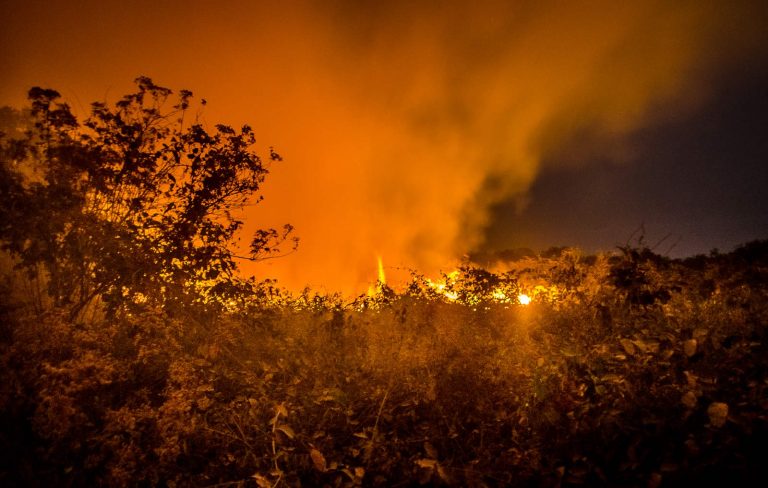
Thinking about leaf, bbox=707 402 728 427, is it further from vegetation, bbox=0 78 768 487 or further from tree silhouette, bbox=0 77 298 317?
tree silhouette, bbox=0 77 298 317

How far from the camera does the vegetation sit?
285cm

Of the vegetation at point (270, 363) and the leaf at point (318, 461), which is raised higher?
the vegetation at point (270, 363)

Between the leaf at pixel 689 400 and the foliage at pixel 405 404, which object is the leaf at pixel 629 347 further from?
the leaf at pixel 689 400

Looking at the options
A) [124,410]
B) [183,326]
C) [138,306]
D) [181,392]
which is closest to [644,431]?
[181,392]

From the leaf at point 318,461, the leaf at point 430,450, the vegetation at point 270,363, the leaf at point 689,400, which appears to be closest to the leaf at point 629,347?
the vegetation at point 270,363

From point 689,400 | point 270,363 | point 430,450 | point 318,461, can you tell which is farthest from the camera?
point 270,363

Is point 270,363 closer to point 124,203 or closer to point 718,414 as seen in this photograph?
point 124,203

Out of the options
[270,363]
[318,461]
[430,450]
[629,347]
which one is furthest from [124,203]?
[629,347]

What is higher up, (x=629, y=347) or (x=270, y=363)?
(x=270, y=363)

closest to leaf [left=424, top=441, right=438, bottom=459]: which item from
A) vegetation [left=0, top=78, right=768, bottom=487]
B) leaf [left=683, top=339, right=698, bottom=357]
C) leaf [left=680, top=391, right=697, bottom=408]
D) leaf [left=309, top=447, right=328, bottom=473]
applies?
vegetation [left=0, top=78, right=768, bottom=487]

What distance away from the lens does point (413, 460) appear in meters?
3.16

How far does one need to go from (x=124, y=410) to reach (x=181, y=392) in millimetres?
474

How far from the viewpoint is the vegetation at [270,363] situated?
2.85 m

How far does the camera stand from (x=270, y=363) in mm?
4953
